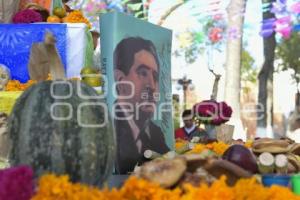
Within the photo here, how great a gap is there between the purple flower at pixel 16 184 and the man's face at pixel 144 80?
5.97 ft

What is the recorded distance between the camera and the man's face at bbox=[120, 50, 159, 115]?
13.2 ft

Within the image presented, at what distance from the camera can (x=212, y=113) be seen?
203 inches

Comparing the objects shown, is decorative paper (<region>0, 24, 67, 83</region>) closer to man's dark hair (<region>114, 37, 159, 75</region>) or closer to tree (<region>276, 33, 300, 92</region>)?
man's dark hair (<region>114, 37, 159, 75</region>)

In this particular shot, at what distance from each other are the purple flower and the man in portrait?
162 centimetres

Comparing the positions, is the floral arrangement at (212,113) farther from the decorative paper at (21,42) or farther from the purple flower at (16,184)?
the purple flower at (16,184)

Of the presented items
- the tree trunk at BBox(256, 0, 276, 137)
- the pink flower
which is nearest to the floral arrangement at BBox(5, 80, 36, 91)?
the tree trunk at BBox(256, 0, 276, 137)

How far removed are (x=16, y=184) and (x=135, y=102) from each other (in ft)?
6.35

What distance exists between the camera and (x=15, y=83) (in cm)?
495

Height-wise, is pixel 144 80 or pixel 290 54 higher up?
pixel 290 54

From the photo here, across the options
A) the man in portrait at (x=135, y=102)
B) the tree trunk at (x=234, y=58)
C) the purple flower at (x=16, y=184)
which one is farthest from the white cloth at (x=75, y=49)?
the tree trunk at (x=234, y=58)

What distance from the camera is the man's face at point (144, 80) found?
13.2 ft

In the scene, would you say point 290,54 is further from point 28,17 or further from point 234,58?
point 28,17

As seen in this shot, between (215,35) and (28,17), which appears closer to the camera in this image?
(28,17)

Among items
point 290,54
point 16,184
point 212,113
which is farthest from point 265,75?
point 16,184
